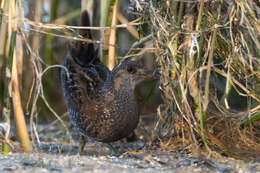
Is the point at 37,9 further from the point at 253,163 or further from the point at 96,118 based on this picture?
the point at 253,163

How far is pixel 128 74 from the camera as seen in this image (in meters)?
3.87

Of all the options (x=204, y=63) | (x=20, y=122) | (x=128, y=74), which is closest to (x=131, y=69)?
(x=128, y=74)

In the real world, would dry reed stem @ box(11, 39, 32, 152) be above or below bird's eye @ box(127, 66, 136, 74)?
below

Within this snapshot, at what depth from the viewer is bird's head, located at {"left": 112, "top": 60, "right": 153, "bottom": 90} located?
381cm

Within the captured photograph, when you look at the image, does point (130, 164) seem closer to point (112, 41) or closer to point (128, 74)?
point (128, 74)

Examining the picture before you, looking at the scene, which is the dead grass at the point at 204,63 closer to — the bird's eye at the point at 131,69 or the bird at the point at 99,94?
the bird at the point at 99,94

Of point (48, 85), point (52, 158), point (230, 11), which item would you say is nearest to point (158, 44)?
point (230, 11)

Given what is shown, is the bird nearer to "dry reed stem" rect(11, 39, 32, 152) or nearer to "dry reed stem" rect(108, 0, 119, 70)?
"dry reed stem" rect(108, 0, 119, 70)

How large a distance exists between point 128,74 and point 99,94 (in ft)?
1.21

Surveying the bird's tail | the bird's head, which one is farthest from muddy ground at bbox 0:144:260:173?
the bird's tail

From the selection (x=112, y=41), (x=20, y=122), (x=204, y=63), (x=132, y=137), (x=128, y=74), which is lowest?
(x=132, y=137)

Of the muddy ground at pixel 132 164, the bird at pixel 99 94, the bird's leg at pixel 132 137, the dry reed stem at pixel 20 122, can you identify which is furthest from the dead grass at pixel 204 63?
the bird's leg at pixel 132 137

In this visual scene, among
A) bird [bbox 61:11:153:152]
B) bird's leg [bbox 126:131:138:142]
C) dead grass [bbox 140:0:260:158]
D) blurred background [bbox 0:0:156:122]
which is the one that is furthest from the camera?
bird's leg [bbox 126:131:138:142]

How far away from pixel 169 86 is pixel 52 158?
98cm
